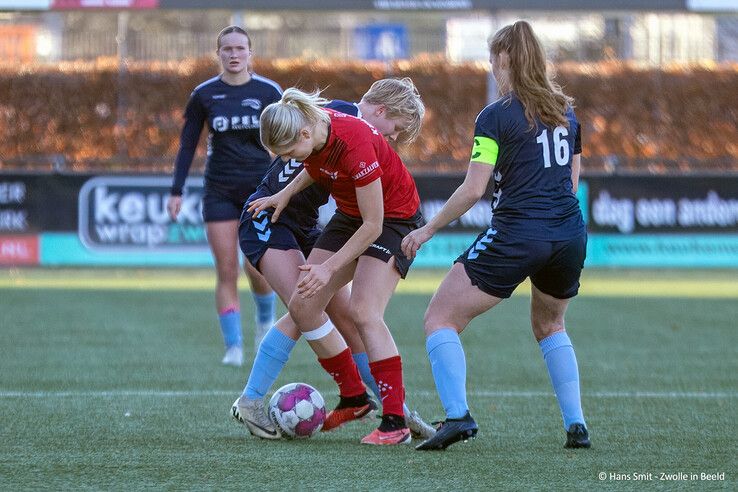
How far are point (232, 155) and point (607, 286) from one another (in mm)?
7958

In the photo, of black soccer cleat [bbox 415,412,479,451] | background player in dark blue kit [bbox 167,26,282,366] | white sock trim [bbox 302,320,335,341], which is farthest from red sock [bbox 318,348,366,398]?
background player in dark blue kit [bbox 167,26,282,366]

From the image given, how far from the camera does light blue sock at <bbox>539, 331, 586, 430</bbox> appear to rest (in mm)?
5809

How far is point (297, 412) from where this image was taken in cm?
610

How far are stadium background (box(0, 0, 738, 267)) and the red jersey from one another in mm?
10826

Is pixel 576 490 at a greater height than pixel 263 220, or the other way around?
pixel 263 220

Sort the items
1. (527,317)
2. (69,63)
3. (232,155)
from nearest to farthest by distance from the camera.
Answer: (232,155), (527,317), (69,63)

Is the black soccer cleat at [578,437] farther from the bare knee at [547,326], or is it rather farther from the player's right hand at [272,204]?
the player's right hand at [272,204]

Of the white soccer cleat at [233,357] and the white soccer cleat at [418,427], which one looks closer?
the white soccer cleat at [418,427]

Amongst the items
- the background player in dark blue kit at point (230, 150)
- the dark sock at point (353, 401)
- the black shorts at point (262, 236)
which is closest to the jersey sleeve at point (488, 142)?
the black shorts at point (262, 236)

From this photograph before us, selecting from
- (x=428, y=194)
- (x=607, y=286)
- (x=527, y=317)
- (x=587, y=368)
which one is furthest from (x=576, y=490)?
(x=428, y=194)

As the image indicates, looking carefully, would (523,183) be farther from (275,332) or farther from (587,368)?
(587,368)

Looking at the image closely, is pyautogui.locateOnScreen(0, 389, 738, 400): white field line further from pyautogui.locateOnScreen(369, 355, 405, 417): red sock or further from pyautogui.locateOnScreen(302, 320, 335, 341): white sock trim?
pyautogui.locateOnScreen(369, 355, 405, 417): red sock

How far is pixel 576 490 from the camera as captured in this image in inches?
191

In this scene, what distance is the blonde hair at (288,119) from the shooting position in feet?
18.0
